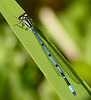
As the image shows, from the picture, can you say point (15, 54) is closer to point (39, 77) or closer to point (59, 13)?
point (39, 77)

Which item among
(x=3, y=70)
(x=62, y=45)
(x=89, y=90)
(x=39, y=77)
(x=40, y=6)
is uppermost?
(x=40, y=6)

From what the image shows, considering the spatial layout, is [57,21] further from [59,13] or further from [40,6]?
[40,6]

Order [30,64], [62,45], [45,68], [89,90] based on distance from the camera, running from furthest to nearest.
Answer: [62,45]
[30,64]
[45,68]
[89,90]

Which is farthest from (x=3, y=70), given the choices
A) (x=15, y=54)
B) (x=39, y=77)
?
(x=39, y=77)

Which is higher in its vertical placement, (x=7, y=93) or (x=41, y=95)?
(x=7, y=93)

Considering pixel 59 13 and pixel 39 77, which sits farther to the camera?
pixel 59 13

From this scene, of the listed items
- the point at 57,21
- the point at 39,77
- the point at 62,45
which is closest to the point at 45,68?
the point at 39,77

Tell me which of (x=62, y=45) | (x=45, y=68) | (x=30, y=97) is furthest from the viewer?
(x=62, y=45)
